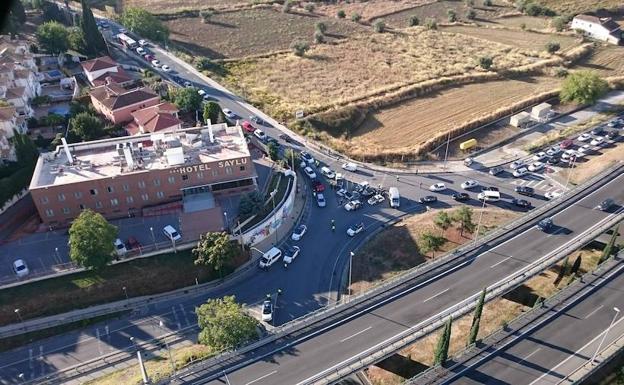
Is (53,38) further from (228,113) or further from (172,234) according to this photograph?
(172,234)

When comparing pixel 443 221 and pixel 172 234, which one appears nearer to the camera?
pixel 172 234

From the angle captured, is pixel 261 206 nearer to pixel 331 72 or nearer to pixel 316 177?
pixel 316 177

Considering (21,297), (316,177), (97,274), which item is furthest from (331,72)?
(21,297)

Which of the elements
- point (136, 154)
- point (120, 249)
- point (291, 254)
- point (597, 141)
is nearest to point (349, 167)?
point (291, 254)

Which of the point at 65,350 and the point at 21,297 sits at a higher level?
the point at 21,297

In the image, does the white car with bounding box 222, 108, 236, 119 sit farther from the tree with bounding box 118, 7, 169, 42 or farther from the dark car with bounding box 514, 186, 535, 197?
the dark car with bounding box 514, 186, 535, 197

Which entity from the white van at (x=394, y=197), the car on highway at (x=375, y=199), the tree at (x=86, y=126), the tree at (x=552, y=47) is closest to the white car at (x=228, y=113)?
the tree at (x=86, y=126)
